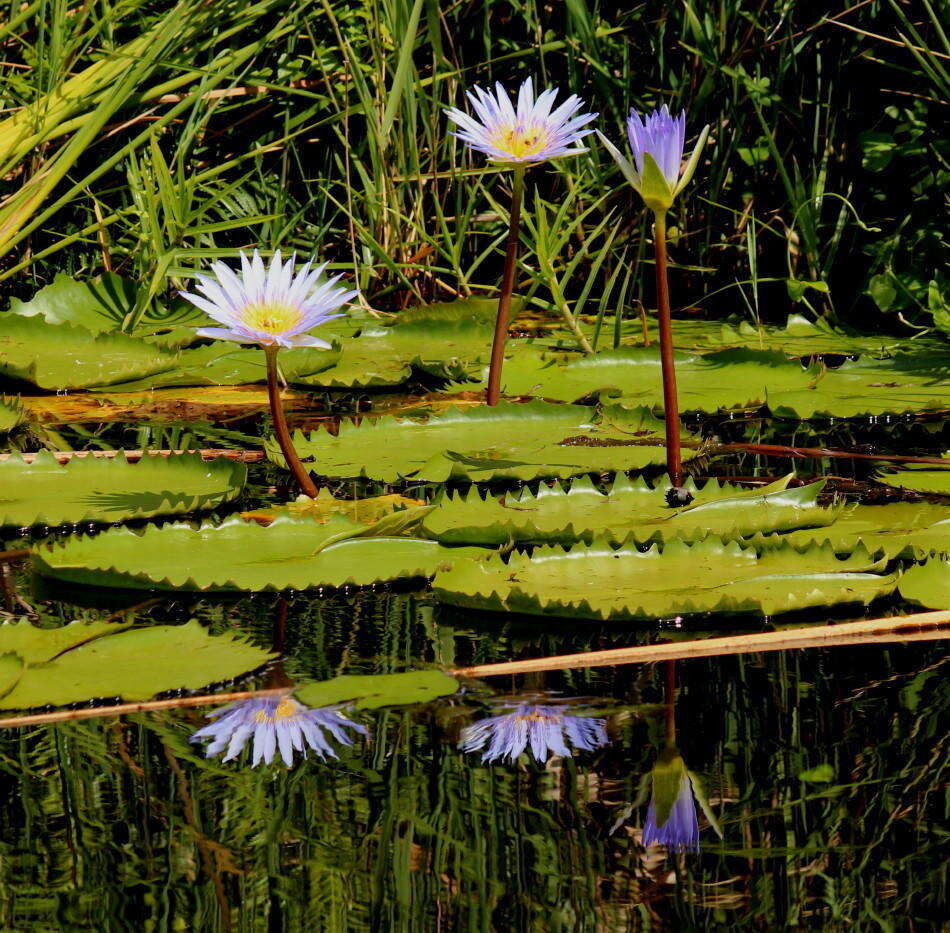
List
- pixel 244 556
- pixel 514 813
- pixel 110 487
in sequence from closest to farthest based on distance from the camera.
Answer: pixel 514 813 < pixel 244 556 < pixel 110 487

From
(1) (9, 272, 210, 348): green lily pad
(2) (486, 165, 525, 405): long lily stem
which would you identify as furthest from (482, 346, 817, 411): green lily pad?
(1) (9, 272, 210, 348): green lily pad

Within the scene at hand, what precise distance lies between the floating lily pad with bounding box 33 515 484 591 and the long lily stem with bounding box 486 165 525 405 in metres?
0.62

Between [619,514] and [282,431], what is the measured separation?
1.41 feet

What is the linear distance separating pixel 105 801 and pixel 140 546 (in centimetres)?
57

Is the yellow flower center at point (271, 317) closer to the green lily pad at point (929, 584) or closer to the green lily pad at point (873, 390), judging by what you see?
the green lily pad at point (929, 584)

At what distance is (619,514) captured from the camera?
5.09ft

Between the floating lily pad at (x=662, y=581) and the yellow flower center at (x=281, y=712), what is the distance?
257 mm

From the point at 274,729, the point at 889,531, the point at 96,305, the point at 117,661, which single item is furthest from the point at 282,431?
the point at 96,305

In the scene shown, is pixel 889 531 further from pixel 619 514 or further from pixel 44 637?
pixel 44 637

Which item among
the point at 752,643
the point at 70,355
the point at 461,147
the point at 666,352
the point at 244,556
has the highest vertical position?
the point at 461,147

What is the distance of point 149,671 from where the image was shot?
1104mm

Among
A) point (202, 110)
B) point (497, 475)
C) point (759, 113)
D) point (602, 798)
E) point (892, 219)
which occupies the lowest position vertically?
point (602, 798)

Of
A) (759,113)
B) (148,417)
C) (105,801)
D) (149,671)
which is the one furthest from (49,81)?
(105,801)

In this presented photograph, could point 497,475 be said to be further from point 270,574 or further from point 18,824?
point 18,824
